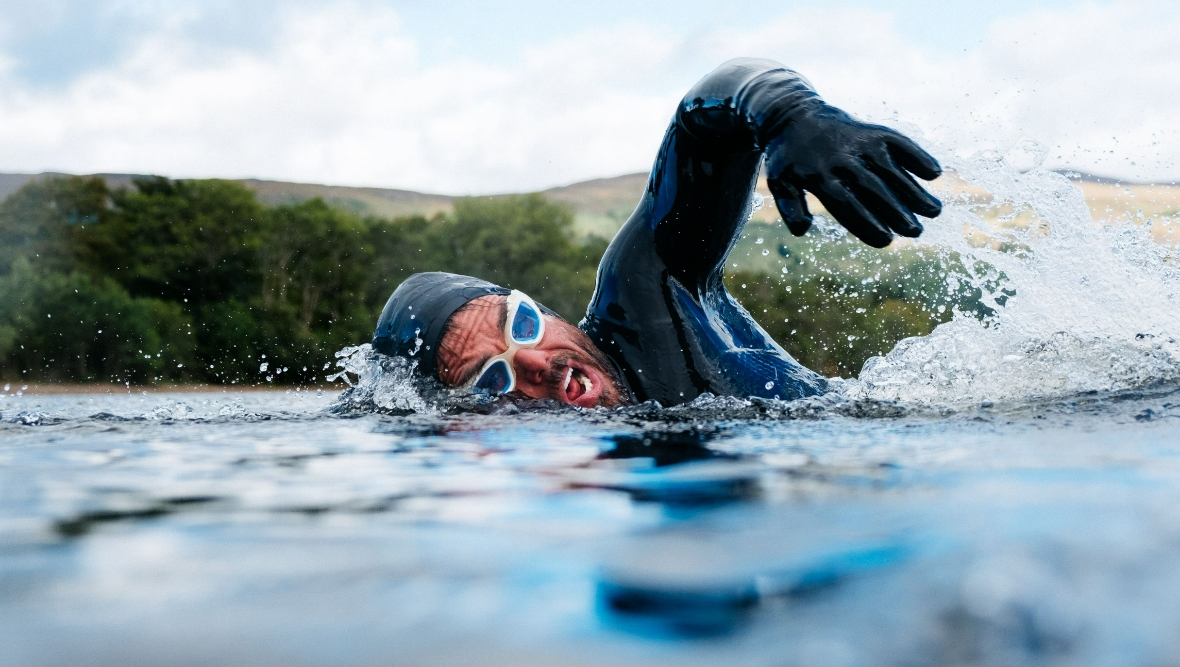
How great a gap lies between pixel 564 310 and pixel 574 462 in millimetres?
30605

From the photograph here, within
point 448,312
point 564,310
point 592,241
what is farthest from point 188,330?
point 448,312

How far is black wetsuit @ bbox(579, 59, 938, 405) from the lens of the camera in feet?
7.76

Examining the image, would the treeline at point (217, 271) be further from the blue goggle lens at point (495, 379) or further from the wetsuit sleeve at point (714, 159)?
the wetsuit sleeve at point (714, 159)

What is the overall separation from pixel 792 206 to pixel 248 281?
94.4 feet

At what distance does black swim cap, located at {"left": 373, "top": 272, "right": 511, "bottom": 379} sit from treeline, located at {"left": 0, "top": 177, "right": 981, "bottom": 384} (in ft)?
42.7

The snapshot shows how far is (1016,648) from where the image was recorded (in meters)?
0.57

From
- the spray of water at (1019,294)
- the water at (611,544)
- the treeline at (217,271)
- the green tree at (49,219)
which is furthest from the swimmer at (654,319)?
the green tree at (49,219)

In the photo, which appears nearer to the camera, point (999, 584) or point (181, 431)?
point (999, 584)

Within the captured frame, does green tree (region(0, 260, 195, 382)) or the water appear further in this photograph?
green tree (region(0, 260, 195, 382))

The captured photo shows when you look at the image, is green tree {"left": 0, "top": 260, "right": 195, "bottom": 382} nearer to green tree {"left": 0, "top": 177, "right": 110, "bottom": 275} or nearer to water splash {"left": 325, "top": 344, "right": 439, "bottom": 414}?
green tree {"left": 0, "top": 177, "right": 110, "bottom": 275}

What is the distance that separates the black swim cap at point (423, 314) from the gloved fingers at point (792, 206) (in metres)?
1.11

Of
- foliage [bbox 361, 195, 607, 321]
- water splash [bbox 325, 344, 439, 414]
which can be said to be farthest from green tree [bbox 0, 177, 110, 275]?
water splash [bbox 325, 344, 439, 414]

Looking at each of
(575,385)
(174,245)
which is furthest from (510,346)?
(174,245)

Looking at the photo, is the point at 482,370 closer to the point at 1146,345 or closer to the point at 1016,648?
the point at 1146,345
